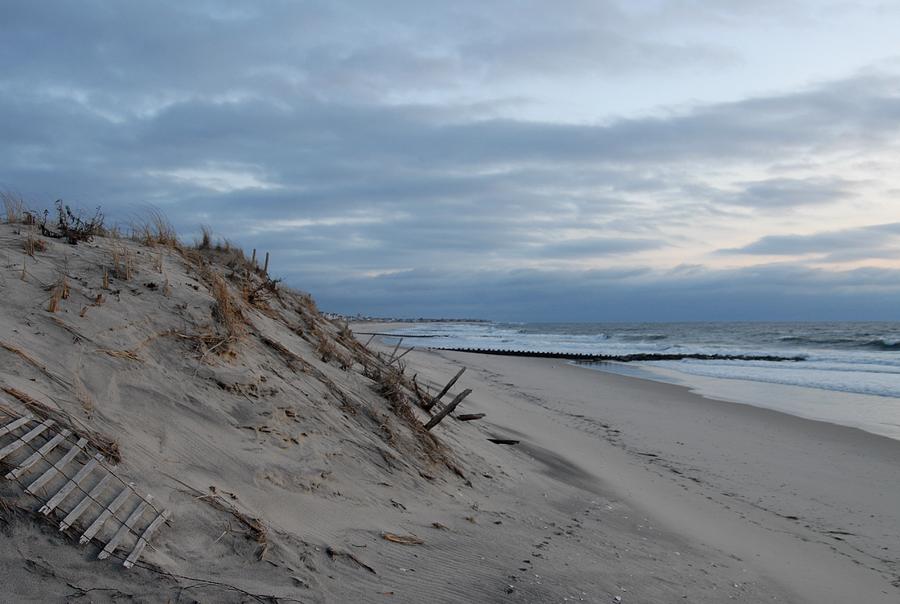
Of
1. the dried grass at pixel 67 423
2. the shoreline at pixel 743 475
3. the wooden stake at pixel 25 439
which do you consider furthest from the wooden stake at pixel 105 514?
the shoreline at pixel 743 475

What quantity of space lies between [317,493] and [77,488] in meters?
1.77

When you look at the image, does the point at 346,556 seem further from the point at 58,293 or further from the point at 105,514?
the point at 58,293

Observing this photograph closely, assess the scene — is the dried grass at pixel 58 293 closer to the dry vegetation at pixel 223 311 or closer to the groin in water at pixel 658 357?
the dry vegetation at pixel 223 311

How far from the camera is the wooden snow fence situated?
362 cm

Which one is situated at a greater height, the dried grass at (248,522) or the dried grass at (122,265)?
the dried grass at (122,265)

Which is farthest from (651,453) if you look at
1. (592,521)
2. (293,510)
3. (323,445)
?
(293,510)

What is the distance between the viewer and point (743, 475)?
30.5ft

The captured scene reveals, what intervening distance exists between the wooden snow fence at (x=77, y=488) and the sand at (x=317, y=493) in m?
0.05

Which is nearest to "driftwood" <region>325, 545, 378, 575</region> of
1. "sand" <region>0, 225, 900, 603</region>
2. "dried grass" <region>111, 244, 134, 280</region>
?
"sand" <region>0, 225, 900, 603</region>

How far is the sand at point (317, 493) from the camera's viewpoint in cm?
389

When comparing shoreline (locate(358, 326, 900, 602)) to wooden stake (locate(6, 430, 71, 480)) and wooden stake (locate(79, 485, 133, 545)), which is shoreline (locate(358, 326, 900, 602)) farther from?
wooden stake (locate(6, 430, 71, 480))

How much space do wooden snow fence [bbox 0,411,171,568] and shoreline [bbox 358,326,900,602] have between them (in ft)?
16.3

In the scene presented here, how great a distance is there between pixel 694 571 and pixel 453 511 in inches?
83.9

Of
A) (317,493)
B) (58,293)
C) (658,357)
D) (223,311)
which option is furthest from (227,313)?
Result: (658,357)
